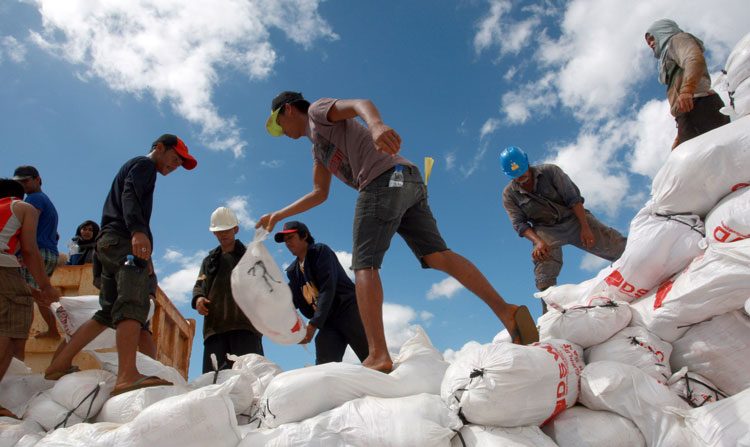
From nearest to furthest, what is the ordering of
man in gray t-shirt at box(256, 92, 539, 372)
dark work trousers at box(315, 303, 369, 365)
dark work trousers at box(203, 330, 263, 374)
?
man in gray t-shirt at box(256, 92, 539, 372) → dark work trousers at box(315, 303, 369, 365) → dark work trousers at box(203, 330, 263, 374)

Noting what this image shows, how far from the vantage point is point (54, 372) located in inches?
110

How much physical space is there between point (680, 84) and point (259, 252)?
2.52 m

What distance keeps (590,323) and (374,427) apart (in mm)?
1007

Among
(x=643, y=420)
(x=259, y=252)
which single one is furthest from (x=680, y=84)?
(x=259, y=252)

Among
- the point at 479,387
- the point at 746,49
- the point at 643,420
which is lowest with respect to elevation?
the point at 643,420

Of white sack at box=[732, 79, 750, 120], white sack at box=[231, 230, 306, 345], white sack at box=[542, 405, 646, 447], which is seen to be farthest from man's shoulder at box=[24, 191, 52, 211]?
white sack at box=[732, 79, 750, 120]

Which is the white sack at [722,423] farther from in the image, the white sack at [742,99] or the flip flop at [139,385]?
the flip flop at [139,385]

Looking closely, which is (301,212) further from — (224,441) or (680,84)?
(680,84)

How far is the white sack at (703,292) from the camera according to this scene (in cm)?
188

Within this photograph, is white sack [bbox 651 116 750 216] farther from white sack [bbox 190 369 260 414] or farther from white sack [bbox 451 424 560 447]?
white sack [bbox 190 369 260 414]

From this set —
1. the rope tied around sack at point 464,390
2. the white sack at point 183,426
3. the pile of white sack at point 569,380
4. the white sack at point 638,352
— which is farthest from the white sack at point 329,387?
the white sack at point 638,352

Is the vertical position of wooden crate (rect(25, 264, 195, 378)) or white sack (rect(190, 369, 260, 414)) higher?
wooden crate (rect(25, 264, 195, 378))

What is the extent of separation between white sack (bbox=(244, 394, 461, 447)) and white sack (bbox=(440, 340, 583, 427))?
76mm

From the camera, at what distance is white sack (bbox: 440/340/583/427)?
1.69 meters
